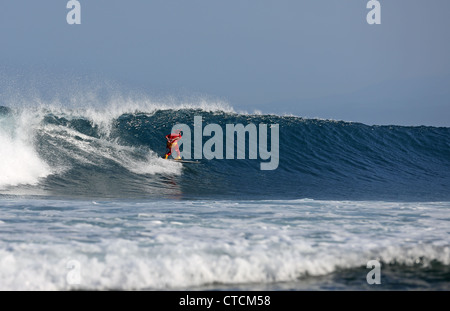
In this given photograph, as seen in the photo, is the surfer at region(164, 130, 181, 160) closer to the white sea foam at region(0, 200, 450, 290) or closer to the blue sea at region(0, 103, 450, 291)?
the blue sea at region(0, 103, 450, 291)

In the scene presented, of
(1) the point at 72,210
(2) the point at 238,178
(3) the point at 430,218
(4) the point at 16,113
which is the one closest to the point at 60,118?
(4) the point at 16,113

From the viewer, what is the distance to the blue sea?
4.05m

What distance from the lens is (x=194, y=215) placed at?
673 centimetres


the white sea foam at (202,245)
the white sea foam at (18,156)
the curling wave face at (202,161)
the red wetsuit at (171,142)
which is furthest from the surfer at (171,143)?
the white sea foam at (202,245)

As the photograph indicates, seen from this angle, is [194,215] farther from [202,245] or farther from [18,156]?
[18,156]

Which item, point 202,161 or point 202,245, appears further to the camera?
point 202,161

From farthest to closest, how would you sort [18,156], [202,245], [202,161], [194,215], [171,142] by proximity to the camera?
[202,161] < [171,142] < [18,156] < [194,215] < [202,245]

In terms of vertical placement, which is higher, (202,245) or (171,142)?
(171,142)

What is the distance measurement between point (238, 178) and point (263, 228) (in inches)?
296

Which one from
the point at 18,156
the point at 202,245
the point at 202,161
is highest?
the point at 202,161

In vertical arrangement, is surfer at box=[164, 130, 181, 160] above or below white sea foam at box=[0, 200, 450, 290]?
above

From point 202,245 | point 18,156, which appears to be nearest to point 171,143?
point 18,156

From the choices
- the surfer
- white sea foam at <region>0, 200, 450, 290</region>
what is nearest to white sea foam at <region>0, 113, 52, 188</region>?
the surfer

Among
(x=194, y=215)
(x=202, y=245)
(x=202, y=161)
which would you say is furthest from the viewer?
(x=202, y=161)
